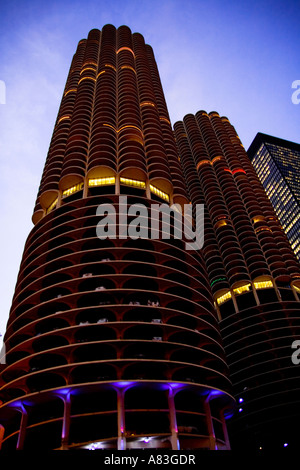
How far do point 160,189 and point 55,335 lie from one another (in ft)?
107

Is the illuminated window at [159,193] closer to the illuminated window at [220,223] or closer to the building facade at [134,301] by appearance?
the building facade at [134,301]

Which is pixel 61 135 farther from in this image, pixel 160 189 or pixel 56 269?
pixel 56 269

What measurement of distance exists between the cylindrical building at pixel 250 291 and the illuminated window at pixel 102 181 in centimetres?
4300

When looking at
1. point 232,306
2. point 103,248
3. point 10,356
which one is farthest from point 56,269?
point 232,306

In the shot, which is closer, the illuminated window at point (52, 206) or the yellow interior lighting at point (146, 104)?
the illuminated window at point (52, 206)

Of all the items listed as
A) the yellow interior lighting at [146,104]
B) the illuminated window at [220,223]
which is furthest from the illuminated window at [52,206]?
the illuminated window at [220,223]

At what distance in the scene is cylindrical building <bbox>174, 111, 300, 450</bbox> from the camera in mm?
71875

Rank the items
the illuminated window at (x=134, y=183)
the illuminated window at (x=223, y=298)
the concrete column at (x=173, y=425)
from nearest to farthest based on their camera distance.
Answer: the concrete column at (x=173, y=425)
the illuminated window at (x=134, y=183)
the illuminated window at (x=223, y=298)

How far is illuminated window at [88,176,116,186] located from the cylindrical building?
141 ft

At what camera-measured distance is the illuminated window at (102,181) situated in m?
60.2

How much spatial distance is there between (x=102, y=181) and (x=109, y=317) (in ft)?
79.2

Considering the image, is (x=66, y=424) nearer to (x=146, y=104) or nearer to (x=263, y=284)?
(x=263, y=284)

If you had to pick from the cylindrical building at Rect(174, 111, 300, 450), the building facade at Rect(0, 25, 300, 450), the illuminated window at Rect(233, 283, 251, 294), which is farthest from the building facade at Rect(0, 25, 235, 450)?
the illuminated window at Rect(233, 283, 251, 294)

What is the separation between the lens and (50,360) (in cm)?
4428
